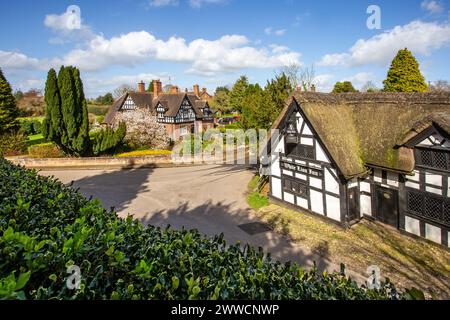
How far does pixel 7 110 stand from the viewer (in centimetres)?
3625

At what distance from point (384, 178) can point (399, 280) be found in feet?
17.1

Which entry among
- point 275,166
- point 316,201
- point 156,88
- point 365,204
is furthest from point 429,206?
point 156,88

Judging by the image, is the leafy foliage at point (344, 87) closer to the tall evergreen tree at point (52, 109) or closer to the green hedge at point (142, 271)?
the tall evergreen tree at point (52, 109)

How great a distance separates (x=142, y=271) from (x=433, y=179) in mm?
12174

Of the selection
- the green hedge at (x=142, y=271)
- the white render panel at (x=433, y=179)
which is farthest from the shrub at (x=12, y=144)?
the white render panel at (x=433, y=179)

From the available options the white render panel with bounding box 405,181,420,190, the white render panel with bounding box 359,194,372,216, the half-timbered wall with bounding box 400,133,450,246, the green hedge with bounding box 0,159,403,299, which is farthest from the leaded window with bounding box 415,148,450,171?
the green hedge with bounding box 0,159,403,299

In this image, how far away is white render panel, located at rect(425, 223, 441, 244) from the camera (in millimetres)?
11586

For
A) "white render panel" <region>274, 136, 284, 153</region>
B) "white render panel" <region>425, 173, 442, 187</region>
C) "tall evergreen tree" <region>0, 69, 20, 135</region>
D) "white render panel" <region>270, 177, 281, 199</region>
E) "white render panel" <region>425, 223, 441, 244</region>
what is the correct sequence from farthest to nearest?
1. "tall evergreen tree" <region>0, 69, 20, 135</region>
2. "white render panel" <region>270, 177, 281, 199</region>
3. "white render panel" <region>274, 136, 284, 153</region>
4. "white render panel" <region>425, 223, 441, 244</region>
5. "white render panel" <region>425, 173, 442, 187</region>

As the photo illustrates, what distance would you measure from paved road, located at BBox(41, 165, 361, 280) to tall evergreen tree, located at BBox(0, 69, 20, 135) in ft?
48.2

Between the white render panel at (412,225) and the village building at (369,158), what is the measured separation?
4 centimetres

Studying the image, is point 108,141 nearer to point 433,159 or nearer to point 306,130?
point 306,130

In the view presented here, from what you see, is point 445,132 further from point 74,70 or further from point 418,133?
point 74,70

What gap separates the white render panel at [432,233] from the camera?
11586mm

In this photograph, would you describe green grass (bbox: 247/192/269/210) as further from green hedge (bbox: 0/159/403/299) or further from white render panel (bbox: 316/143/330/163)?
green hedge (bbox: 0/159/403/299)
